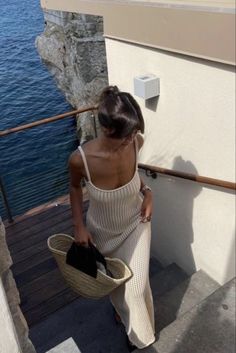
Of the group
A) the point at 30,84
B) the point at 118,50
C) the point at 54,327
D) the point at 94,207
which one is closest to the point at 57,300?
the point at 54,327

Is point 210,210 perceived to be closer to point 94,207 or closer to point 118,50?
point 94,207

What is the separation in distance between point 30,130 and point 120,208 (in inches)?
493

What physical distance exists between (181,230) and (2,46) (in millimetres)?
23220

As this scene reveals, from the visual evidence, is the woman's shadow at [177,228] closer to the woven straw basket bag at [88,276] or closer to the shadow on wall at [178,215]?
the shadow on wall at [178,215]

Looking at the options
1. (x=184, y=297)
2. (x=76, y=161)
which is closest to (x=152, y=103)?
(x=76, y=161)

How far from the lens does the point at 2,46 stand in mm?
23297

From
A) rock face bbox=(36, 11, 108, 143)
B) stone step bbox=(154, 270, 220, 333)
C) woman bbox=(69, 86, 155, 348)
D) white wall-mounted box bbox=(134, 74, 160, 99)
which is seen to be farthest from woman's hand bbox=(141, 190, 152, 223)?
rock face bbox=(36, 11, 108, 143)

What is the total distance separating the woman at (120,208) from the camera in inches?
86.7

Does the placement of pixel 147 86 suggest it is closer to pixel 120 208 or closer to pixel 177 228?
pixel 120 208

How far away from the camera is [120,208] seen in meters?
2.39

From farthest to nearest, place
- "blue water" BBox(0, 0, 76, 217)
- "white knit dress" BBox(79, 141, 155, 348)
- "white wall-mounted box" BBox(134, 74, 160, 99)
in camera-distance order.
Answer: "blue water" BBox(0, 0, 76, 217) < "white wall-mounted box" BBox(134, 74, 160, 99) < "white knit dress" BBox(79, 141, 155, 348)

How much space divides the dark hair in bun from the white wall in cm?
65

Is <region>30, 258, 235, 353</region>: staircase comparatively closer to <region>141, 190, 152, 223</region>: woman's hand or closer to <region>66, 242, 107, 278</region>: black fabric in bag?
<region>66, 242, 107, 278</region>: black fabric in bag

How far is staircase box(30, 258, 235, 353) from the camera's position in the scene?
7.56 ft
